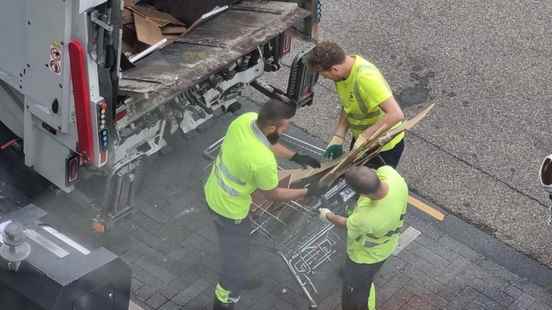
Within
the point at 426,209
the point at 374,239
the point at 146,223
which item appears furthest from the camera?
the point at 426,209

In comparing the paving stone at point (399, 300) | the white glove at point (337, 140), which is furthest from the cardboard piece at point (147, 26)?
the paving stone at point (399, 300)

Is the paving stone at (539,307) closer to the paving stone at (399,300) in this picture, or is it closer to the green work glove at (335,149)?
the paving stone at (399,300)

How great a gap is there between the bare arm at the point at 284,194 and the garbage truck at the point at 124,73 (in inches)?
38.7

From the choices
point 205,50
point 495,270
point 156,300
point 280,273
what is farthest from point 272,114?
point 495,270

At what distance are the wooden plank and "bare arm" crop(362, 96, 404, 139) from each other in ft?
4.00

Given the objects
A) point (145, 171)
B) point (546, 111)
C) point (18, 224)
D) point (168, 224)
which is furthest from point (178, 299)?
point (546, 111)

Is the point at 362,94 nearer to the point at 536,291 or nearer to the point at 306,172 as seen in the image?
the point at 306,172

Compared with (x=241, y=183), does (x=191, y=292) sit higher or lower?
lower

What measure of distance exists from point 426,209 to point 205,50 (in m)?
2.17

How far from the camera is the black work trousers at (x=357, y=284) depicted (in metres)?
6.22

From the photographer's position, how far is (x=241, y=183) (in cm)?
612

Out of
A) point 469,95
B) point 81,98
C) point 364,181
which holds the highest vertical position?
point 364,181

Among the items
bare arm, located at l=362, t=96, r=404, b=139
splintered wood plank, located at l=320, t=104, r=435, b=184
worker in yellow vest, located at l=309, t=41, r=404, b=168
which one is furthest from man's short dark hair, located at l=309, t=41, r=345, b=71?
splintered wood plank, located at l=320, t=104, r=435, b=184

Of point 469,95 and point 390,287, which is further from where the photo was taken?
point 469,95
